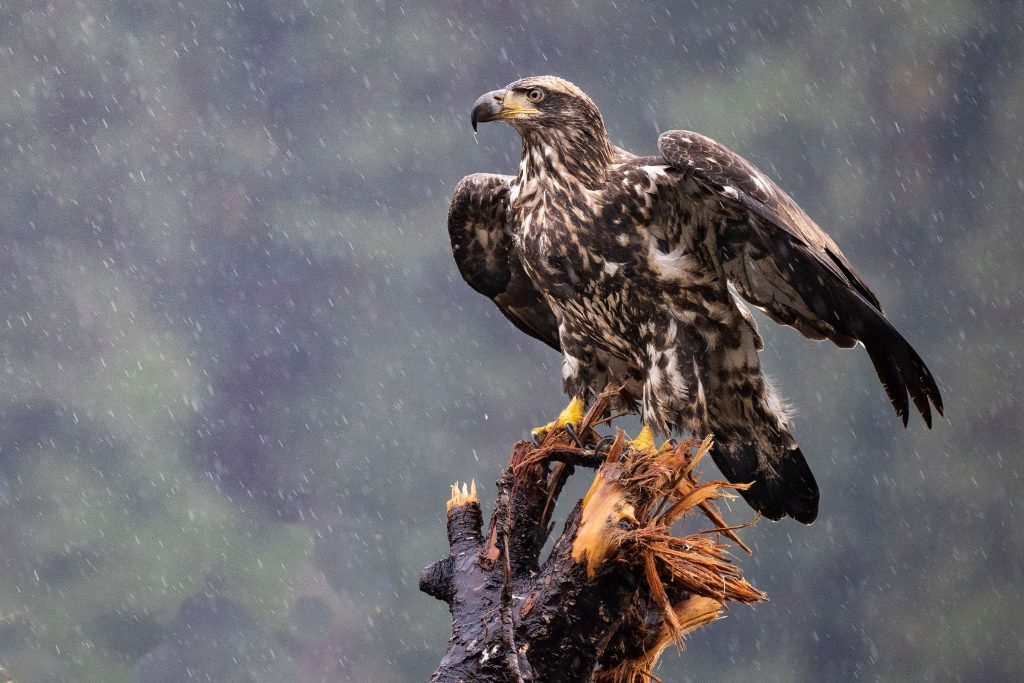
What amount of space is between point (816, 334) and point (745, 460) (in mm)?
455

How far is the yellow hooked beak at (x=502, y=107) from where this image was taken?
299 centimetres

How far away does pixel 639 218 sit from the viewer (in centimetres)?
293

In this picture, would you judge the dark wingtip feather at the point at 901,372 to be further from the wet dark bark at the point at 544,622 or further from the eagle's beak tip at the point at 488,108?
the eagle's beak tip at the point at 488,108

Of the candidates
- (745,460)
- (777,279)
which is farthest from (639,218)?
(745,460)

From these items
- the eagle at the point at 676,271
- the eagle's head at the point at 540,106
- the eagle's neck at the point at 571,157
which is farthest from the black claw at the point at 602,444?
the eagle's head at the point at 540,106

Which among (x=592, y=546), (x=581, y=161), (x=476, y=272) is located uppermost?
(x=476, y=272)

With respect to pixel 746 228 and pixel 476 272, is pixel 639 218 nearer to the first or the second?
pixel 746 228

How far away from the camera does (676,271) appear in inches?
115

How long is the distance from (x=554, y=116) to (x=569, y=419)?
915 mm

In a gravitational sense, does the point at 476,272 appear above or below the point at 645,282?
above

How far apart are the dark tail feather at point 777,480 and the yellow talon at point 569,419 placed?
1.46ft

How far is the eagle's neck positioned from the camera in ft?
9.73

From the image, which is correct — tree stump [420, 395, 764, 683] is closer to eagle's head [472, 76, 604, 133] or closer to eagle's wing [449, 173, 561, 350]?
eagle's head [472, 76, 604, 133]

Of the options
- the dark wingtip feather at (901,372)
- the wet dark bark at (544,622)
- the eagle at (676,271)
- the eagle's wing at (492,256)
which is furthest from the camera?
the eagle's wing at (492,256)
